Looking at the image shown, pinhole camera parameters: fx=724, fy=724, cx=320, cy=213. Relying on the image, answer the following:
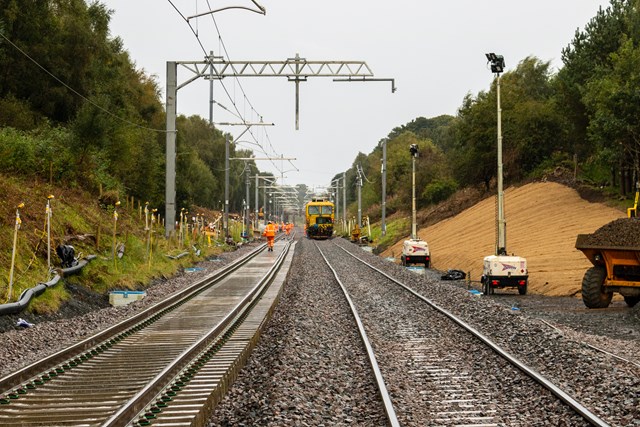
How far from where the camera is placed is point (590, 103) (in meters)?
37.1

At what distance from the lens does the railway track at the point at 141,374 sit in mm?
7809

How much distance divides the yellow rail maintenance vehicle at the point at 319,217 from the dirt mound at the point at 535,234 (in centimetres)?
2297

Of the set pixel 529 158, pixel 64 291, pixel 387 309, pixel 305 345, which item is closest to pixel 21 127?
pixel 64 291

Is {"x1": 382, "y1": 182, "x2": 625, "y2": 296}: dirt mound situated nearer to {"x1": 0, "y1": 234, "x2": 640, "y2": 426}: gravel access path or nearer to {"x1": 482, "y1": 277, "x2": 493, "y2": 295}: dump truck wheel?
{"x1": 482, "y1": 277, "x2": 493, "y2": 295}: dump truck wheel

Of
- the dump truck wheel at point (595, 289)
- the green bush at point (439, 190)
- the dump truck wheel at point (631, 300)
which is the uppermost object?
the green bush at point (439, 190)

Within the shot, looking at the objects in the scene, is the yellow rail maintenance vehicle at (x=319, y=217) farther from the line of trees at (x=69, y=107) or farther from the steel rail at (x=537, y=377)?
the steel rail at (x=537, y=377)

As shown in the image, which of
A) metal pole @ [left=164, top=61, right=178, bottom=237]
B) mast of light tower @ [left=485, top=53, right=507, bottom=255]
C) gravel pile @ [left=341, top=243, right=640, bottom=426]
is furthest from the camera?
metal pole @ [left=164, top=61, right=178, bottom=237]

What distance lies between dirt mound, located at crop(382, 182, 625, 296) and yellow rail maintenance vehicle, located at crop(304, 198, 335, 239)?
75.4 feet

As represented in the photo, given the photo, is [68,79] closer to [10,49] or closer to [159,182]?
[10,49]

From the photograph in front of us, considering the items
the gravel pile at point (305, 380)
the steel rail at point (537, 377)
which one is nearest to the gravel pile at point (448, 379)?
the steel rail at point (537, 377)

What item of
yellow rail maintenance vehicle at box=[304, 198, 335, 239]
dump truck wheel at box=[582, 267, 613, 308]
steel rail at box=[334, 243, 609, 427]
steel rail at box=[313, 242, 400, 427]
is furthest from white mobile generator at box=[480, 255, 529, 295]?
yellow rail maintenance vehicle at box=[304, 198, 335, 239]

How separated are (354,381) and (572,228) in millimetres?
25855

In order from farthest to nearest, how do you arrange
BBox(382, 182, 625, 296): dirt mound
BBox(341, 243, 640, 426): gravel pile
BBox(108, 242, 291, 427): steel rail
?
BBox(382, 182, 625, 296): dirt mound
BBox(341, 243, 640, 426): gravel pile
BBox(108, 242, 291, 427): steel rail

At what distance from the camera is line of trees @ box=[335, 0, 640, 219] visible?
33812 millimetres
